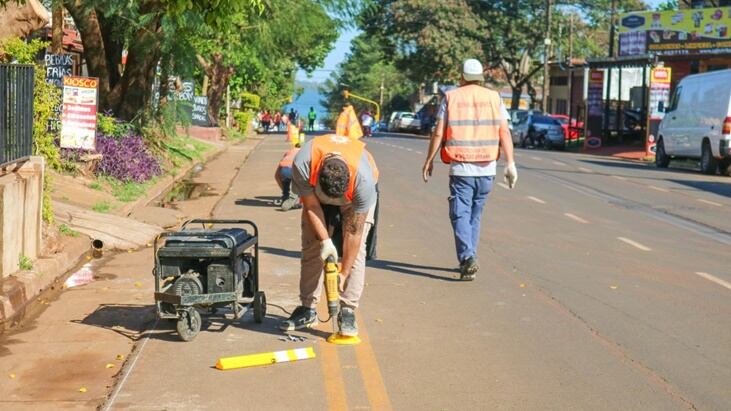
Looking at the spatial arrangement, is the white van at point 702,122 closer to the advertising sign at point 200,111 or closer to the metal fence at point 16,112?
the advertising sign at point 200,111

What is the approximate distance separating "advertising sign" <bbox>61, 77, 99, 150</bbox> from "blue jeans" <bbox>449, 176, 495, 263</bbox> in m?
9.03

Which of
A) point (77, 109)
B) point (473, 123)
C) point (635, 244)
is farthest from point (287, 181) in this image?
point (473, 123)

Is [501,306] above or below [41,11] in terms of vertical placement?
below

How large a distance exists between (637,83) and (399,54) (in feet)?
54.1

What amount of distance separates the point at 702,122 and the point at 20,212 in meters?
21.3

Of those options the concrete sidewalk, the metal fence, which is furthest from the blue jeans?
the metal fence

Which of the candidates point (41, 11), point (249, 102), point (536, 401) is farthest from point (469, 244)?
point (249, 102)

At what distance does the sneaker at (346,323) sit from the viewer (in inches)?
303

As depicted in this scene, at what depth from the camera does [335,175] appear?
7.23 meters

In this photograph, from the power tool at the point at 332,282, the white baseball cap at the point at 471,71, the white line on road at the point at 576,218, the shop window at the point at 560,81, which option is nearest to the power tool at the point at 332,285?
the power tool at the point at 332,282

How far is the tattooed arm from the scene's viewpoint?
298 inches

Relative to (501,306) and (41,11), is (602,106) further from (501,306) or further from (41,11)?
(501,306)

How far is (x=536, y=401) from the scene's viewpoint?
21.0 ft

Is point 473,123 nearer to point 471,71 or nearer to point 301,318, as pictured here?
point 471,71
